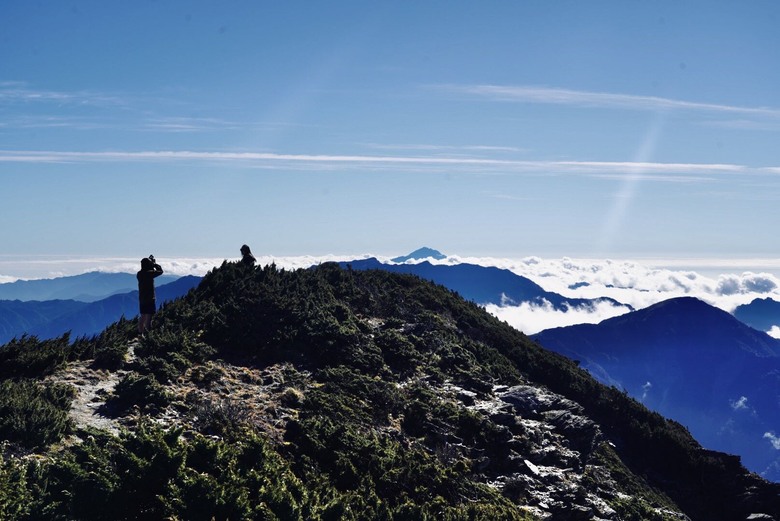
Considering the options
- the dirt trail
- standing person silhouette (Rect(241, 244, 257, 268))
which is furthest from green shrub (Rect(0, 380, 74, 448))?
standing person silhouette (Rect(241, 244, 257, 268))

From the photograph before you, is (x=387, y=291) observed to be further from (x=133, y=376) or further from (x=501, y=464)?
(x=133, y=376)

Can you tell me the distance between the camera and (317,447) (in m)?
19.5

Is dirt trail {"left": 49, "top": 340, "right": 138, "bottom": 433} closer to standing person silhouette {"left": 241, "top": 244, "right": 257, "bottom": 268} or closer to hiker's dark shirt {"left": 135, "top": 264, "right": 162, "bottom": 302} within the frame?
hiker's dark shirt {"left": 135, "top": 264, "right": 162, "bottom": 302}

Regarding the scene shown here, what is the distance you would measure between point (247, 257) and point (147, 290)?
12.9 metres

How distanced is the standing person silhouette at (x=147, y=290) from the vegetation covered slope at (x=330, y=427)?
22.2 inches

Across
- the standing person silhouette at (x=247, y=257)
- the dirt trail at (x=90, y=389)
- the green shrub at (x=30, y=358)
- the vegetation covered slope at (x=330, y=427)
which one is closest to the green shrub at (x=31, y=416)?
the vegetation covered slope at (x=330, y=427)

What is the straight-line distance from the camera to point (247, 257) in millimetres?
38875

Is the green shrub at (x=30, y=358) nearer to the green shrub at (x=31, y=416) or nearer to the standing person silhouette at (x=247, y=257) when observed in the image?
the green shrub at (x=31, y=416)

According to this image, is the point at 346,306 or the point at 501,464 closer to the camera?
the point at 501,464

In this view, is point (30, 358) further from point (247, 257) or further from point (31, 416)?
point (247, 257)

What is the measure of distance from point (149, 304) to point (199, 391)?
5.63m

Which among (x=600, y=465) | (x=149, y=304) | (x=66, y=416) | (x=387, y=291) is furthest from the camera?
(x=387, y=291)

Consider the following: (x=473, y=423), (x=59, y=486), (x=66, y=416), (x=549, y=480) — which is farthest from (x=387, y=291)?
(x=59, y=486)

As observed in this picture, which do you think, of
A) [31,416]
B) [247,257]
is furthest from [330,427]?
[247,257]
